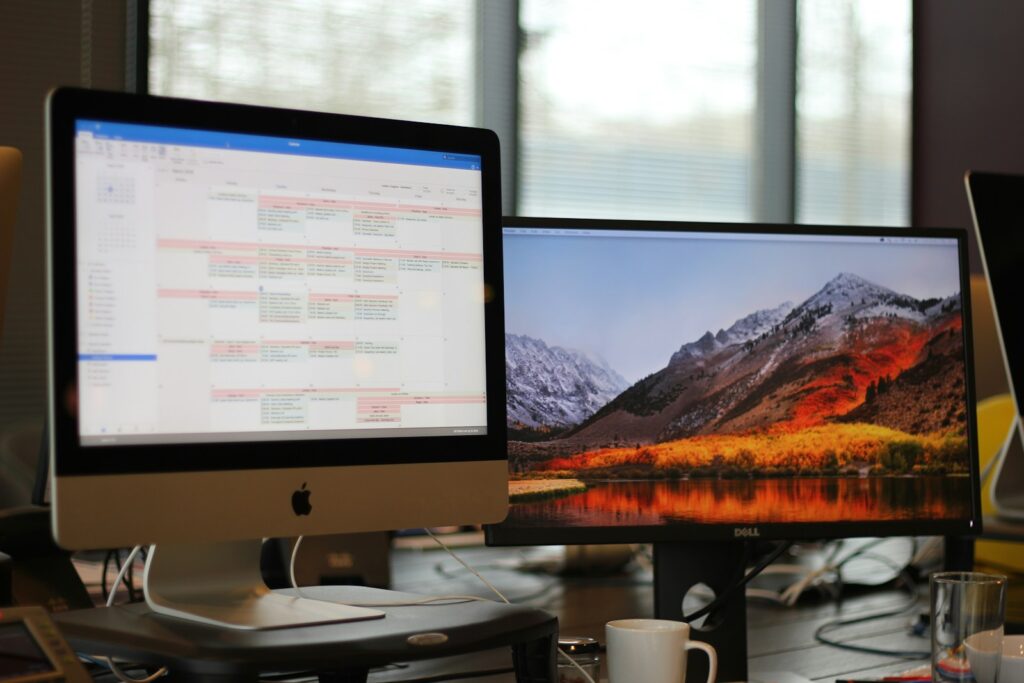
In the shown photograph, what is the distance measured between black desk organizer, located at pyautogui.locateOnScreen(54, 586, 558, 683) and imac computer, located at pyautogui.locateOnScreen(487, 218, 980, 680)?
6.8 inches

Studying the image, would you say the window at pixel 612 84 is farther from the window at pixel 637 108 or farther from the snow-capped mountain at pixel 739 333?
the snow-capped mountain at pixel 739 333

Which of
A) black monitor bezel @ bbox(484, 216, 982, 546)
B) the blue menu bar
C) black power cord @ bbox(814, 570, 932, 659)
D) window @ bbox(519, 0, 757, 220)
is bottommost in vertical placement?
black power cord @ bbox(814, 570, 932, 659)

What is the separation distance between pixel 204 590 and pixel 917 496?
819mm

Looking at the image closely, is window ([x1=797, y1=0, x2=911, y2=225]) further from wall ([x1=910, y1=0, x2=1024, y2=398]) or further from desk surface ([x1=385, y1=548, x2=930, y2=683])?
desk surface ([x1=385, y1=548, x2=930, y2=683])

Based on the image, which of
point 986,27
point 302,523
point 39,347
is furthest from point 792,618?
point 986,27

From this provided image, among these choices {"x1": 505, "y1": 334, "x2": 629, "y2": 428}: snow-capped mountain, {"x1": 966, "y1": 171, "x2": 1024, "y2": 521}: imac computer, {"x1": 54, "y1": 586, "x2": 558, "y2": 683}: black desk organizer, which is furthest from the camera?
{"x1": 966, "y1": 171, "x2": 1024, "y2": 521}: imac computer

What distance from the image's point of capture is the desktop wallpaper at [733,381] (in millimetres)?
1195

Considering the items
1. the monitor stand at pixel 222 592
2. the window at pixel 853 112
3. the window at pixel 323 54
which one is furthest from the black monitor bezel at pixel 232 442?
the window at pixel 853 112

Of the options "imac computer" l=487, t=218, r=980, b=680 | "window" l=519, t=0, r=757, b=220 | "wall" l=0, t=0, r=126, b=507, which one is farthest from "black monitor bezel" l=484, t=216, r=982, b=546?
"window" l=519, t=0, r=757, b=220

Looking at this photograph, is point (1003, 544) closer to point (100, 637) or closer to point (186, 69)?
point (100, 637)

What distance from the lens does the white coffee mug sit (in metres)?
1.04

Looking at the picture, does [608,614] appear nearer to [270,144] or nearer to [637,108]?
[270,144]

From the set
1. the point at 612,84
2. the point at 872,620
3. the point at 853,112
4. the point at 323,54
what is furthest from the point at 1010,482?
the point at 853,112

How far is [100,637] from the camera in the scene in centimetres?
89
